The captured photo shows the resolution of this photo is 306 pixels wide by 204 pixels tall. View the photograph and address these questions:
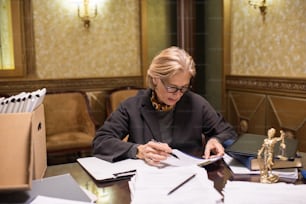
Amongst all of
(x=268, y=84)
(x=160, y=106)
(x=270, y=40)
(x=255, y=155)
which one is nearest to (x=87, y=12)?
(x=270, y=40)

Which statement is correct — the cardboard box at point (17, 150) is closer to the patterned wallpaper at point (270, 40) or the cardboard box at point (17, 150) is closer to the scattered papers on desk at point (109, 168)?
the scattered papers on desk at point (109, 168)

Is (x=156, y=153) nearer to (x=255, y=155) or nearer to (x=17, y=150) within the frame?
(x=255, y=155)

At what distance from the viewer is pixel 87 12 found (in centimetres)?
396

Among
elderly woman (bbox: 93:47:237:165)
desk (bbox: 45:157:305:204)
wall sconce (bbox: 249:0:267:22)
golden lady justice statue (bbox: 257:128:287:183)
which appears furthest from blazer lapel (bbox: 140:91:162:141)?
wall sconce (bbox: 249:0:267:22)

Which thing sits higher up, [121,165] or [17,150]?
[17,150]

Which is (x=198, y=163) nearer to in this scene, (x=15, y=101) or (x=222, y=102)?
(x=15, y=101)

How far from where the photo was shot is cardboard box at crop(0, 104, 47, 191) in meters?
0.97

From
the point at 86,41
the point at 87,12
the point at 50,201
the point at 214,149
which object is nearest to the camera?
the point at 50,201

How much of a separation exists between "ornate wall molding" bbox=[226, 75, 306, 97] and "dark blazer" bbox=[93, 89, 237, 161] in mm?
1581

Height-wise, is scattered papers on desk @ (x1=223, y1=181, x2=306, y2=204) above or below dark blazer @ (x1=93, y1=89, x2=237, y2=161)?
below

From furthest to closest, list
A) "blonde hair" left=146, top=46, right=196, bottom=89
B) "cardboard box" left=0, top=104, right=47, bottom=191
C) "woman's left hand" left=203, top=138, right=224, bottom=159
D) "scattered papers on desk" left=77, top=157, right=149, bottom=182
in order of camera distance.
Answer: "blonde hair" left=146, top=46, right=196, bottom=89, "woman's left hand" left=203, top=138, right=224, bottom=159, "scattered papers on desk" left=77, top=157, right=149, bottom=182, "cardboard box" left=0, top=104, right=47, bottom=191

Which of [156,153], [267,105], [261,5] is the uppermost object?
[261,5]

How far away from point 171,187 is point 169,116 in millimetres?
746

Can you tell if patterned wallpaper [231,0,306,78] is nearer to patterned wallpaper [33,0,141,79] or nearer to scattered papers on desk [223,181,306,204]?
patterned wallpaper [33,0,141,79]
